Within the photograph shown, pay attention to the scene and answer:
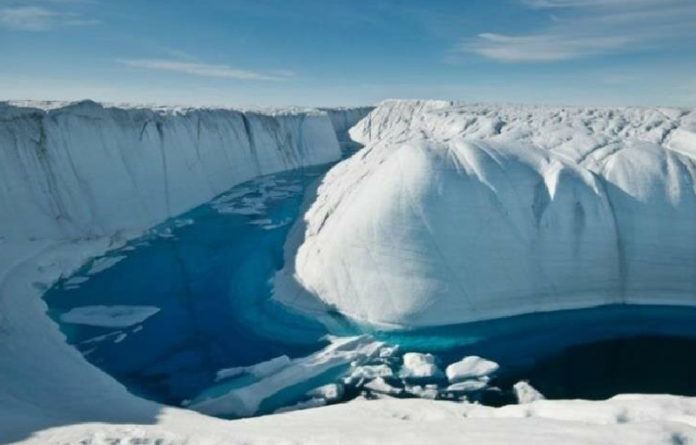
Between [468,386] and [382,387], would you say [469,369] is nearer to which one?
[468,386]

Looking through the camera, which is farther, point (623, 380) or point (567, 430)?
point (623, 380)

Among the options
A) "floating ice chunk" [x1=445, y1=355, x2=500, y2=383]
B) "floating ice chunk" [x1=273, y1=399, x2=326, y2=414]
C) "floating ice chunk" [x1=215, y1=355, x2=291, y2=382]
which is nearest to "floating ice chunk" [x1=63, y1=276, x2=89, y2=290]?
"floating ice chunk" [x1=215, y1=355, x2=291, y2=382]

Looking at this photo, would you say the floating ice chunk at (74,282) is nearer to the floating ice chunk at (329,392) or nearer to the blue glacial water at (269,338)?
the blue glacial water at (269,338)

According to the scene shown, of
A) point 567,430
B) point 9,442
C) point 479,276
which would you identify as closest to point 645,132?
point 479,276

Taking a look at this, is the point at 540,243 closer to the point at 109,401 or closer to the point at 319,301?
the point at 319,301

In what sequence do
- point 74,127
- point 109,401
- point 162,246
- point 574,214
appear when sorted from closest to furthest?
1. point 109,401
2. point 574,214
3. point 162,246
4. point 74,127

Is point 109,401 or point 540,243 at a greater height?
point 540,243

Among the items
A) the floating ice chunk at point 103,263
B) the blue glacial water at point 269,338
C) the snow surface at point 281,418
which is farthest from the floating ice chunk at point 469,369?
the floating ice chunk at point 103,263
